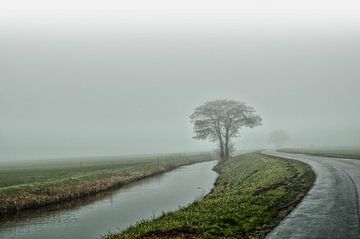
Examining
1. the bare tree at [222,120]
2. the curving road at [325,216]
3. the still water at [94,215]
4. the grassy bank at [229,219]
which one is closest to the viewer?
the curving road at [325,216]

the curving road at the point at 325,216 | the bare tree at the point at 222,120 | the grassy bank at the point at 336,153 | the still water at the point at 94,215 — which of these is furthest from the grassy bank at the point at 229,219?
the bare tree at the point at 222,120

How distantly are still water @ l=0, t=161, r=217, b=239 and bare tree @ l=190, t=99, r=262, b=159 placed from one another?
170 ft

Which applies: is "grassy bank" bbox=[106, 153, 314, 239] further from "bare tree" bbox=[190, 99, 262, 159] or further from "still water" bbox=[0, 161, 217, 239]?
"bare tree" bbox=[190, 99, 262, 159]

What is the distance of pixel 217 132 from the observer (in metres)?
93.7

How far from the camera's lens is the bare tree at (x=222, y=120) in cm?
9269

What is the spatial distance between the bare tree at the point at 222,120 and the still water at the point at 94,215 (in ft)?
170

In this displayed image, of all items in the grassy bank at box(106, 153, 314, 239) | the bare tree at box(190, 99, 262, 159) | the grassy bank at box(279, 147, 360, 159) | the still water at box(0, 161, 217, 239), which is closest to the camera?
the grassy bank at box(106, 153, 314, 239)

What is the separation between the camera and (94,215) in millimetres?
29891

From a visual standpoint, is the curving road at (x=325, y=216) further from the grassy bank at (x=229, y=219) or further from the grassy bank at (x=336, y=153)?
the grassy bank at (x=336, y=153)

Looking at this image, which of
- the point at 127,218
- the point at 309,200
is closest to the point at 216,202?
the point at 309,200

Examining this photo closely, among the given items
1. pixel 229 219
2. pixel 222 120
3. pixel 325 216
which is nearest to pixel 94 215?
pixel 229 219

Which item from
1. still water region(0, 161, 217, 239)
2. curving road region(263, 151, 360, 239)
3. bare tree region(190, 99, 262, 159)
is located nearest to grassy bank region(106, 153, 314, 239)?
curving road region(263, 151, 360, 239)

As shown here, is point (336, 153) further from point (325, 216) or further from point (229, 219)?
point (229, 219)

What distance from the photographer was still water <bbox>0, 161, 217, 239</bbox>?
957 inches
